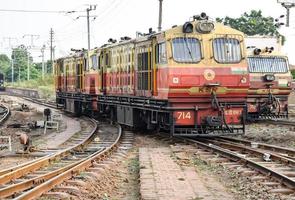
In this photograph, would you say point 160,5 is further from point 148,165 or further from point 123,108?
point 148,165

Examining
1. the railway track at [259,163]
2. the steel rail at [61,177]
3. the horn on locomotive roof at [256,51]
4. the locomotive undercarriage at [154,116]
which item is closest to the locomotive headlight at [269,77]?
the horn on locomotive roof at [256,51]

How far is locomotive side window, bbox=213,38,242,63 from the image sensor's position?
16.5 m

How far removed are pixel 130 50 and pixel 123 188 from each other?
10.4m

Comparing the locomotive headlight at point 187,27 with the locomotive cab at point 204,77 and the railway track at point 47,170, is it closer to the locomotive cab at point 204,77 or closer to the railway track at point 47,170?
the locomotive cab at point 204,77

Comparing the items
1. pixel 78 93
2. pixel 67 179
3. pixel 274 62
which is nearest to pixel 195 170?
pixel 67 179

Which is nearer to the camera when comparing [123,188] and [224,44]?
[123,188]

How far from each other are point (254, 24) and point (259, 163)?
5752 centimetres

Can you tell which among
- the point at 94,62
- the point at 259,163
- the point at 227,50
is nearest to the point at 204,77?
the point at 227,50

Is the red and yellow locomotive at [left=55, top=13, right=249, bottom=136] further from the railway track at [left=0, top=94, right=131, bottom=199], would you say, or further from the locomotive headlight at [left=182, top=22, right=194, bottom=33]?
the railway track at [left=0, top=94, right=131, bottom=199]

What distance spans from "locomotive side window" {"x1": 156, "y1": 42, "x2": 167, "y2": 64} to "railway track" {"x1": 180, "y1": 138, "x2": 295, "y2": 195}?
7.95 feet

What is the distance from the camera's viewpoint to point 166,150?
1510 cm

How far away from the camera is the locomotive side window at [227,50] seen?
54.0ft

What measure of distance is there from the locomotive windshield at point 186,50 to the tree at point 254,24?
171 ft

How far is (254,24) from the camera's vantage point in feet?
222
